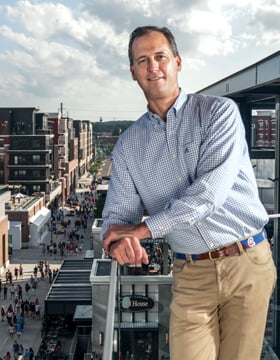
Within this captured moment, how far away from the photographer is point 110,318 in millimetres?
2332

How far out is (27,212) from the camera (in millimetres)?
40969

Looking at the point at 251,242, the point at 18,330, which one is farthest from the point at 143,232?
the point at 18,330

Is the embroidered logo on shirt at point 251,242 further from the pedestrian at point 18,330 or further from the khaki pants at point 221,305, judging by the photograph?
the pedestrian at point 18,330

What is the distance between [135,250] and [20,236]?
129 ft

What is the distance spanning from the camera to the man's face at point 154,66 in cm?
280

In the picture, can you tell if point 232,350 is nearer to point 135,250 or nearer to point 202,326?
point 202,326

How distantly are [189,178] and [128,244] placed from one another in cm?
53

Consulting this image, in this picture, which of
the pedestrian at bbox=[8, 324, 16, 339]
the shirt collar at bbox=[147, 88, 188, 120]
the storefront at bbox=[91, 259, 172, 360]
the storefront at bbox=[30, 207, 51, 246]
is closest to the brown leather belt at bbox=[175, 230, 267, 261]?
the storefront at bbox=[91, 259, 172, 360]

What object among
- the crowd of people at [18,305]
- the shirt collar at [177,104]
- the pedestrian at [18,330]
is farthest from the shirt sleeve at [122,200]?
the pedestrian at [18,330]

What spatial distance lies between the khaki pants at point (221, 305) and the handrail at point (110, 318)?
Answer: 1.53 feet

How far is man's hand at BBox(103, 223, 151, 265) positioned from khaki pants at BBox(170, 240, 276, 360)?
392 millimetres

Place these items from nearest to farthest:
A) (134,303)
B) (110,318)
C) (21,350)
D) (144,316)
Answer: (110,318)
(134,303)
(144,316)
(21,350)

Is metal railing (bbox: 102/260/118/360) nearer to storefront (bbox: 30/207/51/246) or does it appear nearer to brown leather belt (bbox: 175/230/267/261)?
brown leather belt (bbox: 175/230/267/261)

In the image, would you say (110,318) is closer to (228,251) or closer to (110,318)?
(110,318)
